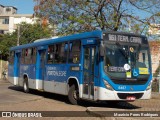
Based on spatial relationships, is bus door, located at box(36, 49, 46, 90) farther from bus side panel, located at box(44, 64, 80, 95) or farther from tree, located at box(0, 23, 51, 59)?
tree, located at box(0, 23, 51, 59)

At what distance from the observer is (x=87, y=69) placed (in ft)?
44.4

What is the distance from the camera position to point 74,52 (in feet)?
47.7

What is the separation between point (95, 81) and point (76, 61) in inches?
68.5

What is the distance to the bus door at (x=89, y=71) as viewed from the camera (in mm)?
13156

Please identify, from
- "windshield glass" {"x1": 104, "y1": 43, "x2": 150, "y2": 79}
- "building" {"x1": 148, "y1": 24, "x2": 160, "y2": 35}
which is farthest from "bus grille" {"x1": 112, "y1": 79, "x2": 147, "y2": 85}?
"building" {"x1": 148, "y1": 24, "x2": 160, "y2": 35}

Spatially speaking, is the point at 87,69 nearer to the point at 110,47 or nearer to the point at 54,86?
the point at 110,47

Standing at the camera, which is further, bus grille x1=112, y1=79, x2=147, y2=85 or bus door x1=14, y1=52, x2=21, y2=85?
bus door x1=14, y1=52, x2=21, y2=85

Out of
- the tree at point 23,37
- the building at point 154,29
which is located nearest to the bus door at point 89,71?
the building at point 154,29

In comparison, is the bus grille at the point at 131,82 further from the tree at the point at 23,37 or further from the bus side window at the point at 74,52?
the tree at the point at 23,37

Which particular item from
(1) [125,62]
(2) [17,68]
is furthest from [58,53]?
(2) [17,68]

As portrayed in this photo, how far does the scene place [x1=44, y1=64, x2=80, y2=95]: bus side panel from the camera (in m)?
15.0

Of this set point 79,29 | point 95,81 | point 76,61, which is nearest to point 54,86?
point 76,61

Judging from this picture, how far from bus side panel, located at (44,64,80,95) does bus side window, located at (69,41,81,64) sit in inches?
18.2

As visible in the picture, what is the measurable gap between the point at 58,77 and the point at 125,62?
4.13 m
